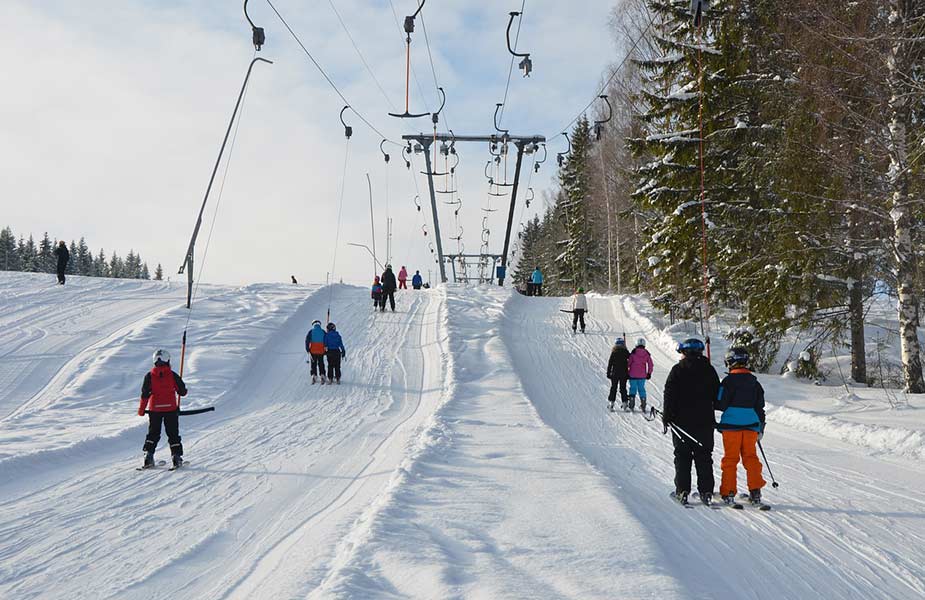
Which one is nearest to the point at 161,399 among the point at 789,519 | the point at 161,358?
the point at 161,358

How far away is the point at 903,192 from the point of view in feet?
45.7

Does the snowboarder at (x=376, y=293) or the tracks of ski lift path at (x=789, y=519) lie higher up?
the snowboarder at (x=376, y=293)

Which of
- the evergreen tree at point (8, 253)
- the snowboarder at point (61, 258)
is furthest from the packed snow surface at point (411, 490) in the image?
the evergreen tree at point (8, 253)

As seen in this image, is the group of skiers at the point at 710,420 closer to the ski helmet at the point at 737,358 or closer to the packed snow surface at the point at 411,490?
the ski helmet at the point at 737,358

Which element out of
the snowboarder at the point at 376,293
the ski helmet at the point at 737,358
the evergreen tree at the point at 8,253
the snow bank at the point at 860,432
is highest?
the evergreen tree at the point at 8,253

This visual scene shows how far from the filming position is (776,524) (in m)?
6.58

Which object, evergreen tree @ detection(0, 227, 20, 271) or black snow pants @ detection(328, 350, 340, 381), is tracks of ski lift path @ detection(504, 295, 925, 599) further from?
evergreen tree @ detection(0, 227, 20, 271)

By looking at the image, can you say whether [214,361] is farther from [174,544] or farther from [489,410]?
[174,544]

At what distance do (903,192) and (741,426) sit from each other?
32.4 ft

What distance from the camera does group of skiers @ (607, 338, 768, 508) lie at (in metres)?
7.27

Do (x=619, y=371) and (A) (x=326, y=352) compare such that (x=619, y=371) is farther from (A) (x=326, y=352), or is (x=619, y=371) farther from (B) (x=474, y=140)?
(B) (x=474, y=140)

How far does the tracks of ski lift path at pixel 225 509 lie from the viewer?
5.04 meters

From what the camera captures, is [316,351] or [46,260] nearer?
[316,351]

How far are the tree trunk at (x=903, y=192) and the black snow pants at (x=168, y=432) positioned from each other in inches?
556
